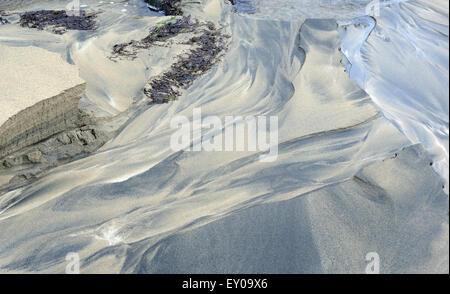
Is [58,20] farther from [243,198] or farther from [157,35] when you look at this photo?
[243,198]

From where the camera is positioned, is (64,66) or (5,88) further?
(64,66)

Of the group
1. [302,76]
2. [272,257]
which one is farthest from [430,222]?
[302,76]

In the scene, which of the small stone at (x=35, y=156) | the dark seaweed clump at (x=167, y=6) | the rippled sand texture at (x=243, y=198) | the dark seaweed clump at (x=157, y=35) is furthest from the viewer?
the dark seaweed clump at (x=167, y=6)

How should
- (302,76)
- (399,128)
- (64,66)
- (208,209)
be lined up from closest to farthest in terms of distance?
(208,209) < (399,128) < (64,66) < (302,76)

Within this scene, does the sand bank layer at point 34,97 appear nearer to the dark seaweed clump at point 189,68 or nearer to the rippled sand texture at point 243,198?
the rippled sand texture at point 243,198

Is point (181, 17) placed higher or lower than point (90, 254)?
higher

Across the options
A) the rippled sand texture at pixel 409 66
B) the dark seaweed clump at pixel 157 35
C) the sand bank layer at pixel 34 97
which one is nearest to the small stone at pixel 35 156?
the sand bank layer at pixel 34 97

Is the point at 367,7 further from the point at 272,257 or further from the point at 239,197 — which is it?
the point at 272,257

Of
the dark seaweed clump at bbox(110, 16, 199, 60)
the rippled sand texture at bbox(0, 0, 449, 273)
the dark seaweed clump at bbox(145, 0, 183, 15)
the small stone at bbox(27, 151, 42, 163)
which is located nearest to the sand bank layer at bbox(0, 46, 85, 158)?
the small stone at bbox(27, 151, 42, 163)
